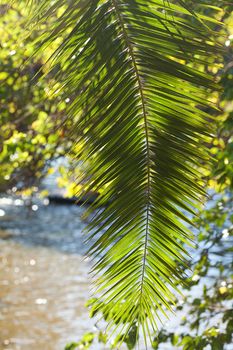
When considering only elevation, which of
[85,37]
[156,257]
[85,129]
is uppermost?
[85,37]

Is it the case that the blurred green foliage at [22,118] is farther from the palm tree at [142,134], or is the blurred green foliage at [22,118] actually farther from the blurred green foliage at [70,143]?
the palm tree at [142,134]

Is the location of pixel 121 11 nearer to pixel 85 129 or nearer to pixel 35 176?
pixel 85 129

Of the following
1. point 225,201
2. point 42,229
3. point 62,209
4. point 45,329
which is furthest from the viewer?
point 62,209

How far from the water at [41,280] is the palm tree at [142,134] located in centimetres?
687

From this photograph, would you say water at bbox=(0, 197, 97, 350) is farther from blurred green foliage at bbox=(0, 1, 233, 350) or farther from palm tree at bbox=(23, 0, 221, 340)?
palm tree at bbox=(23, 0, 221, 340)

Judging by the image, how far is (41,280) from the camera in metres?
16.3

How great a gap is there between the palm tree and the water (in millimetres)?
6870

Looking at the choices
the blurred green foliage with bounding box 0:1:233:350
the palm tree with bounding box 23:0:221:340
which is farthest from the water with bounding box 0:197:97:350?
the palm tree with bounding box 23:0:221:340

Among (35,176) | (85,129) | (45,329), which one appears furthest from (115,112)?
(45,329)

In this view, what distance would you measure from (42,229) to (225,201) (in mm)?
15130

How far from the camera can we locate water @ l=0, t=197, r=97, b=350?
1287 cm

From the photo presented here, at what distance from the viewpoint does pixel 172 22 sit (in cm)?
287

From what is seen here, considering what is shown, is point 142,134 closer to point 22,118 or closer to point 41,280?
point 22,118

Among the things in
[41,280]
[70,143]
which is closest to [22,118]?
[70,143]
